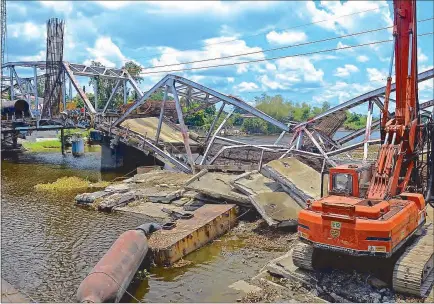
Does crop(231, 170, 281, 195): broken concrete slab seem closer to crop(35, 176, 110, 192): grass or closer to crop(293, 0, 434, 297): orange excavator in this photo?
crop(293, 0, 434, 297): orange excavator

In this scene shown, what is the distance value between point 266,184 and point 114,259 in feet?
24.6

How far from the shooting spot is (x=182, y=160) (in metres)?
25.1

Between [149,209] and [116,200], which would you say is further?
[116,200]

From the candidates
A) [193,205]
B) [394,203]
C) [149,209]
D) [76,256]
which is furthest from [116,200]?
[394,203]

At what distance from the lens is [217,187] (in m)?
16.7

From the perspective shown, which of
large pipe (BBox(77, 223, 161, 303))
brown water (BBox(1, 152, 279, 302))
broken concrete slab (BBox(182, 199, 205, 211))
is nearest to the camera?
large pipe (BBox(77, 223, 161, 303))

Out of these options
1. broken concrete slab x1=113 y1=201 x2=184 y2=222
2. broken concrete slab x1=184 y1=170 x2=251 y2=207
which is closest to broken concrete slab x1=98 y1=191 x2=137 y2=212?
broken concrete slab x1=113 y1=201 x2=184 y2=222

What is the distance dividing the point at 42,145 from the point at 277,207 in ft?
135

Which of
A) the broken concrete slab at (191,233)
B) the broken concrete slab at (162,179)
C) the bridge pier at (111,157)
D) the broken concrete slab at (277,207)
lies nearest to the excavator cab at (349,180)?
the broken concrete slab at (277,207)

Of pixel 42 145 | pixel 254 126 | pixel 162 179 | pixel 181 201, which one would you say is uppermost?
pixel 254 126

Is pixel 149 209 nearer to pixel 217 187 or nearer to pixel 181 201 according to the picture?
pixel 181 201

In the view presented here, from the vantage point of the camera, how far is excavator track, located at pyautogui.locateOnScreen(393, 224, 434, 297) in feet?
28.0

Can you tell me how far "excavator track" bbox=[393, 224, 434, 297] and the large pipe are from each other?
219 inches

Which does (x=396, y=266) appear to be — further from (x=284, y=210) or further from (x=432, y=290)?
(x=284, y=210)
